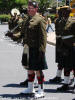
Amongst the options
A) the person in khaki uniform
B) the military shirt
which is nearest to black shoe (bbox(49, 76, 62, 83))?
the person in khaki uniform

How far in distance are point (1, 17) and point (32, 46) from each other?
62.3 metres

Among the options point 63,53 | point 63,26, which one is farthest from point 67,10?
point 63,53

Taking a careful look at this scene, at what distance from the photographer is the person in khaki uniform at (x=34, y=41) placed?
726 centimetres

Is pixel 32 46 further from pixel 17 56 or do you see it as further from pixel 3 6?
pixel 3 6

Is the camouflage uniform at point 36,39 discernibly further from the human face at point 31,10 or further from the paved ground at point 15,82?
the paved ground at point 15,82

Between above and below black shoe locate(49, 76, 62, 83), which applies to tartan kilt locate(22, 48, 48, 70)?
above

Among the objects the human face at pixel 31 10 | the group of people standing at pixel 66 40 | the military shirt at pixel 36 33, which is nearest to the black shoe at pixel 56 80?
the group of people standing at pixel 66 40

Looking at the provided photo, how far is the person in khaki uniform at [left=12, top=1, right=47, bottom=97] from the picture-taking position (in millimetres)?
7258

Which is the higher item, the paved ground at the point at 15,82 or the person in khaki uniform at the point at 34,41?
the person in khaki uniform at the point at 34,41

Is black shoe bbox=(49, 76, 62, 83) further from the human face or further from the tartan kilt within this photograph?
the human face

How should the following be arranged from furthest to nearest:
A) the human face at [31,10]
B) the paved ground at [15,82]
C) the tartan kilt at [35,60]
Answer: the paved ground at [15,82] → the tartan kilt at [35,60] → the human face at [31,10]

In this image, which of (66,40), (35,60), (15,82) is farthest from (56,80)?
(35,60)

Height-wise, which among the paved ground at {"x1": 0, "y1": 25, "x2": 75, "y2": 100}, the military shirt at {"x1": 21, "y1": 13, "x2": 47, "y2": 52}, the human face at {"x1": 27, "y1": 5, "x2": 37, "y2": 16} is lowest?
the paved ground at {"x1": 0, "y1": 25, "x2": 75, "y2": 100}

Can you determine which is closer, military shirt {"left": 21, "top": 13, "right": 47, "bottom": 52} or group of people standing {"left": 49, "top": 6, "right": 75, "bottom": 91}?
military shirt {"left": 21, "top": 13, "right": 47, "bottom": 52}
